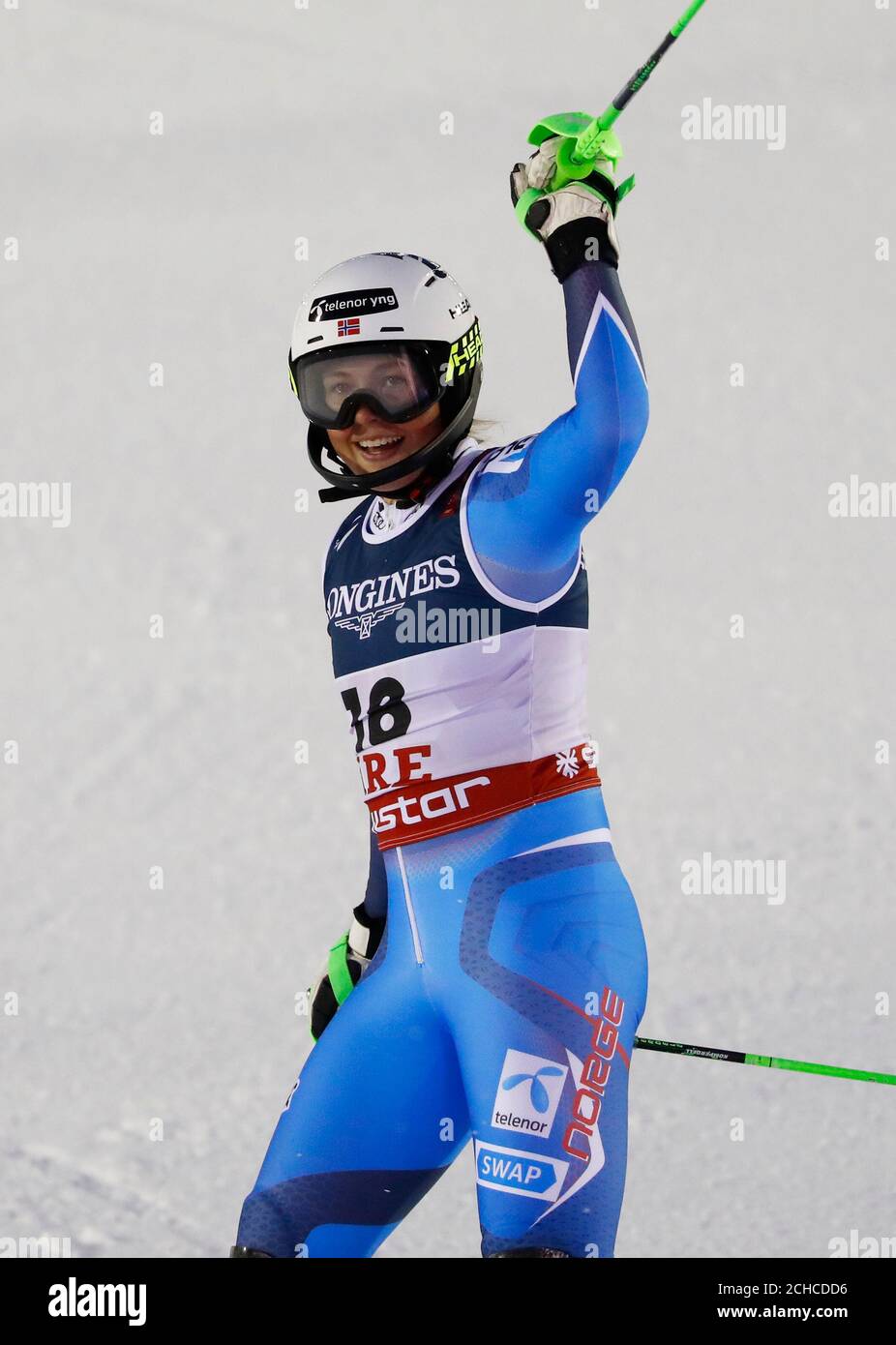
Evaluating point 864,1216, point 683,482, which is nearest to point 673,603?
point 683,482

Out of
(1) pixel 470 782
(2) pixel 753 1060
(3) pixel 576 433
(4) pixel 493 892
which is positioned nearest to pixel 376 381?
(3) pixel 576 433

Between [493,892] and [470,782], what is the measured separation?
197mm

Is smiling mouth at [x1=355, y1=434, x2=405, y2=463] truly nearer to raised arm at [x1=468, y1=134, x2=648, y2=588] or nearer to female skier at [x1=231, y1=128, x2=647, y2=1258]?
female skier at [x1=231, y1=128, x2=647, y2=1258]

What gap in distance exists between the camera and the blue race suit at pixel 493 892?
2738mm

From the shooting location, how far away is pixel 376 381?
121 inches

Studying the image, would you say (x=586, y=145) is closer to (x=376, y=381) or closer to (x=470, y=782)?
(x=376, y=381)

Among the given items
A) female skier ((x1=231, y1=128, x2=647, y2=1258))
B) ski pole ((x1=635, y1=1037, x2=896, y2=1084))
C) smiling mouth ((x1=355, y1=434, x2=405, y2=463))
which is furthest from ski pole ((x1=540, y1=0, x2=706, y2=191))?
ski pole ((x1=635, y1=1037, x2=896, y2=1084))

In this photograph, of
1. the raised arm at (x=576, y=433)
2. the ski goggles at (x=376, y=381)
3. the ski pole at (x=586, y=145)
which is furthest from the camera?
the ski goggles at (x=376, y=381)

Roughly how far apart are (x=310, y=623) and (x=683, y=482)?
2217mm

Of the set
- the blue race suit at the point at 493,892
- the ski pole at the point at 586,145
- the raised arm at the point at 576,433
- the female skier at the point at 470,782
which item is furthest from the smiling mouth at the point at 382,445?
the ski pole at the point at 586,145

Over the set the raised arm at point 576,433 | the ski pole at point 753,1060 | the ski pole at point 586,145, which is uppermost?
the ski pole at point 586,145

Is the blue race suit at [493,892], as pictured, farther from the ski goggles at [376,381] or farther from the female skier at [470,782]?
the ski goggles at [376,381]

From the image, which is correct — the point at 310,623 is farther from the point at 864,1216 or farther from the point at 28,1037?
the point at 864,1216
